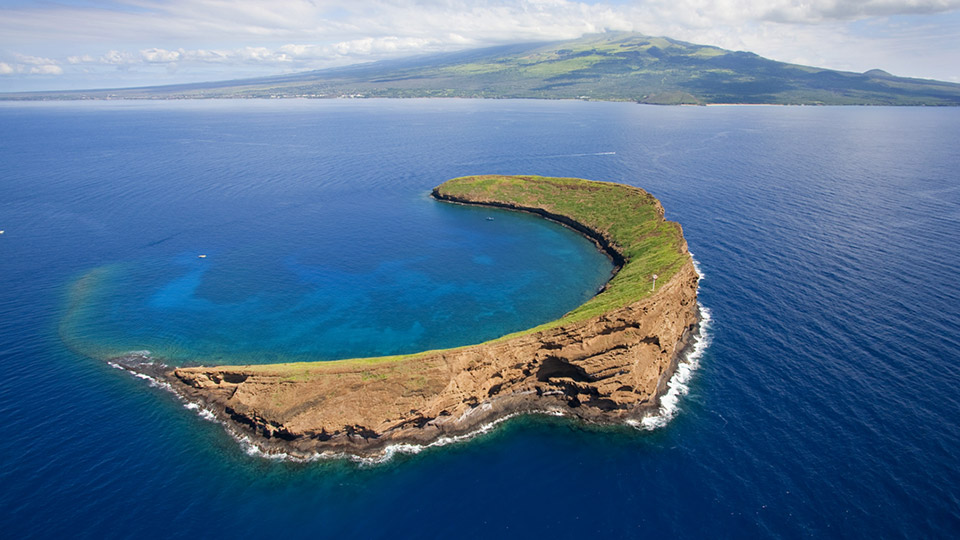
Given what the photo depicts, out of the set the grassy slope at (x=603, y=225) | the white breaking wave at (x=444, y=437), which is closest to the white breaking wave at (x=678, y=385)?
the white breaking wave at (x=444, y=437)

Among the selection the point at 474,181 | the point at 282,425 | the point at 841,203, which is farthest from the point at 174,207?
the point at 841,203

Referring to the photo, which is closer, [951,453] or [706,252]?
[951,453]

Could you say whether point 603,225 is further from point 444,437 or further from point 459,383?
point 444,437

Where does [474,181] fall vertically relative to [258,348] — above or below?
above

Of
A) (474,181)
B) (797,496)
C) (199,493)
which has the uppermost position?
(474,181)

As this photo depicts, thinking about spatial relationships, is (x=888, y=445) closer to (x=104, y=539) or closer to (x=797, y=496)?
(x=797, y=496)

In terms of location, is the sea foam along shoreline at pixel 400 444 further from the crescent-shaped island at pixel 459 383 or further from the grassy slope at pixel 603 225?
the grassy slope at pixel 603 225

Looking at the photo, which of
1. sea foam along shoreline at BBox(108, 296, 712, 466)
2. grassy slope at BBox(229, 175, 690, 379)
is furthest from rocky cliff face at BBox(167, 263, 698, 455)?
grassy slope at BBox(229, 175, 690, 379)
